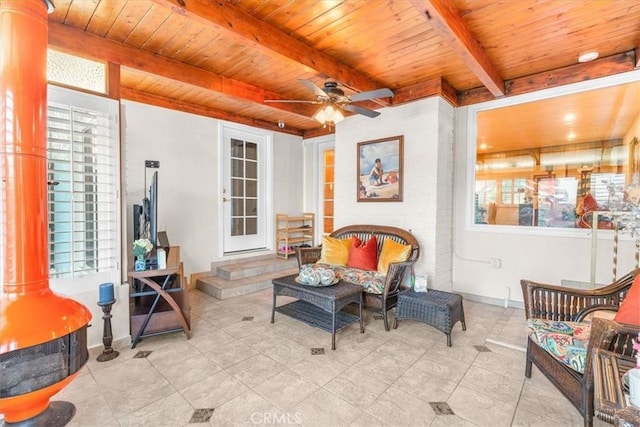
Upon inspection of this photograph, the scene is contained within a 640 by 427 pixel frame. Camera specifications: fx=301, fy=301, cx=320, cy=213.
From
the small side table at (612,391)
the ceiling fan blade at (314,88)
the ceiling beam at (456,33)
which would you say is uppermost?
the ceiling beam at (456,33)

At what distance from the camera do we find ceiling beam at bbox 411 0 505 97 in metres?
1.95

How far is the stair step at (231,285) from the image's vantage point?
13.0ft

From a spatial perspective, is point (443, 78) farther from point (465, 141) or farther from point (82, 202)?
point (82, 202)

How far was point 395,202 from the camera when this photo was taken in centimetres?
400

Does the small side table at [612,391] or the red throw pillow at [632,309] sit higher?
the red throw pillow at [632,309]

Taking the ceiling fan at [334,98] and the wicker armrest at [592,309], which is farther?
the ceiling fan at [334,98]

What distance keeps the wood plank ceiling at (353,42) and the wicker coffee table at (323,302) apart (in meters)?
2.06

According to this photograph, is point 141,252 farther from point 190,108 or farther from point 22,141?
point 190,108

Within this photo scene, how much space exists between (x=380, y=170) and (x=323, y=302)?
2.16 m

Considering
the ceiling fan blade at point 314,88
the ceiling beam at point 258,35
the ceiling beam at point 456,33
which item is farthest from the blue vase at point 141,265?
the ceiling beam at point 456,33

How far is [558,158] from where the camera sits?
347 centimetres

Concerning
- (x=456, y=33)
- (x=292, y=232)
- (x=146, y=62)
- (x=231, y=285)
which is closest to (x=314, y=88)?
(x=456, y=33)

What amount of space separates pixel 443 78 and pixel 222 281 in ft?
12.7

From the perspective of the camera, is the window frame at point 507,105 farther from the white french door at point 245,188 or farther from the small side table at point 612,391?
the white french door at point 245,188
